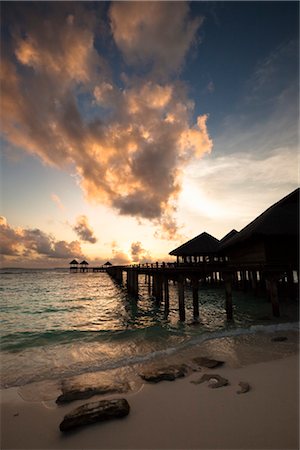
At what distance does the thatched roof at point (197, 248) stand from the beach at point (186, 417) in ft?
71.4

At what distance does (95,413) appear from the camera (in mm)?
4215

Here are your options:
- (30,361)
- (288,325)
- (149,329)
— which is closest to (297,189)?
(288,325)

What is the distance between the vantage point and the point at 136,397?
5113 mm

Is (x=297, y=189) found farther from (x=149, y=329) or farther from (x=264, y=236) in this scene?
(x=149, y=329)

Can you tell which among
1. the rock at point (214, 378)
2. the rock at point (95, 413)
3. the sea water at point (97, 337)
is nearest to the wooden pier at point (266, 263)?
the sea water at point (97, 337)

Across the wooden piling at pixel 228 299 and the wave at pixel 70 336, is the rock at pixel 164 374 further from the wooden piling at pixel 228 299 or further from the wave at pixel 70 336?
the wooden piling at pixel 228 299

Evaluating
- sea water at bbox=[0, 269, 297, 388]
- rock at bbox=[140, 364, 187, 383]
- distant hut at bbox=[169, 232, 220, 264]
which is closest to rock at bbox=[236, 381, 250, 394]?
rock at bbox=[140, 364, 187, 383]

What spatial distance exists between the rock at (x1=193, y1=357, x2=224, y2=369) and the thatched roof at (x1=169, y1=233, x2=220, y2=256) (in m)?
20.9

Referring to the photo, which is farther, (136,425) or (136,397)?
(136,397)

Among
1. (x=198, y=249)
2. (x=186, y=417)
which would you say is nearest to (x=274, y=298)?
(x=186, y=417)

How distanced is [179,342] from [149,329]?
8.98 feet

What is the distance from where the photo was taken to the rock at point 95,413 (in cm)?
405

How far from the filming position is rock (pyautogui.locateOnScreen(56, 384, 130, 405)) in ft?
16.8

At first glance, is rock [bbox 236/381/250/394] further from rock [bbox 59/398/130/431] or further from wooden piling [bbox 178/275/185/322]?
wooden piling [bbox 178/275/185/322]
